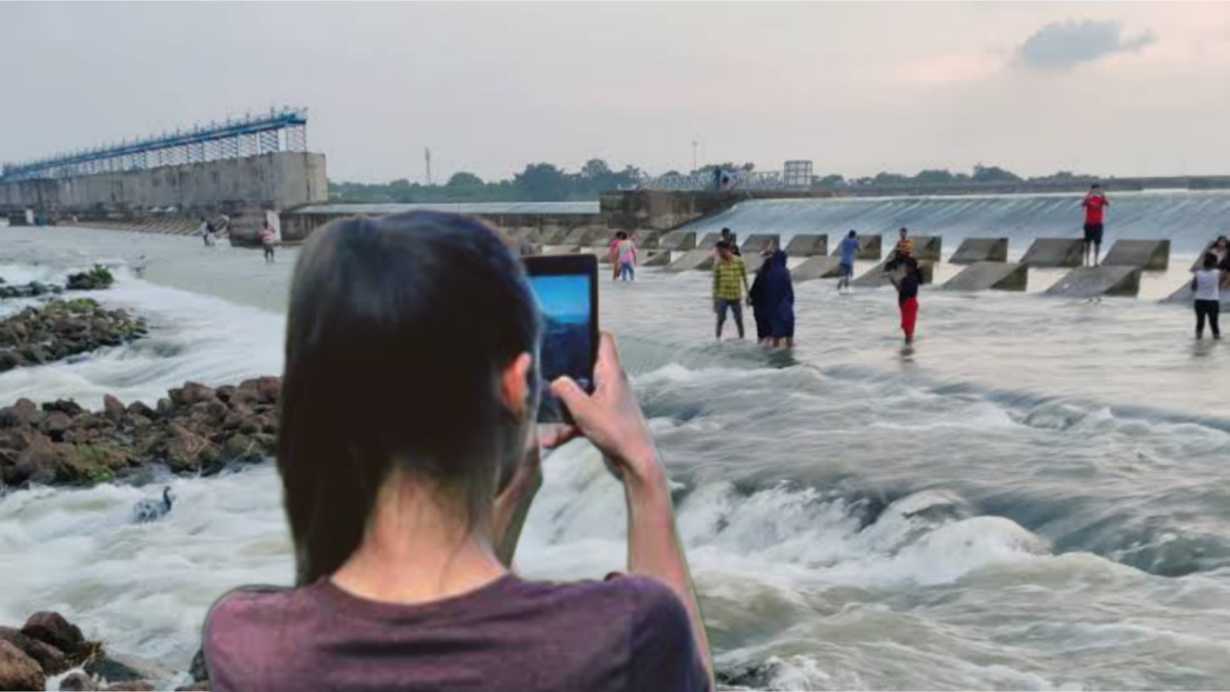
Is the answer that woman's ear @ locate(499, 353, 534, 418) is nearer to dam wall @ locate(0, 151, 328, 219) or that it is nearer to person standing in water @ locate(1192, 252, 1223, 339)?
person standing in water @ locate(1192, 252, 1223, 339)

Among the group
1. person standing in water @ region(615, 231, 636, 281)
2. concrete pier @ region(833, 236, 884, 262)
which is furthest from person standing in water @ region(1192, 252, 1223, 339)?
concrete pier @ region(833, 236, 884, 262)

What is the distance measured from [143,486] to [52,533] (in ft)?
5.05

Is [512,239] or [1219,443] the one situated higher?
[512,239]

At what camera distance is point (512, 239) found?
4.82 feet

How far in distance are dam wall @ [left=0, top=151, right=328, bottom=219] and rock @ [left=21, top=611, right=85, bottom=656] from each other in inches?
3217

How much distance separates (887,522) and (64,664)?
5228 mm

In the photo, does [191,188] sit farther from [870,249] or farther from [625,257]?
[625,257]

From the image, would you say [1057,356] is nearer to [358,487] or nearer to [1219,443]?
[1219,443]

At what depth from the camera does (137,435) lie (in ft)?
45.4

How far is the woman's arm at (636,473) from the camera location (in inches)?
60.4

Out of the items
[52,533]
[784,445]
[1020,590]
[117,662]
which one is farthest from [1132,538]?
[52,533]

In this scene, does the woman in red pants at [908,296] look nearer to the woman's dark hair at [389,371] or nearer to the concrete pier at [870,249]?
the woman's dark hair at [389,371]

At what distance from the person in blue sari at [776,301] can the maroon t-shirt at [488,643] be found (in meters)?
14.1

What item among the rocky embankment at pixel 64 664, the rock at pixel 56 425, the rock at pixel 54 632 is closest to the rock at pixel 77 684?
the rocky embankment at pixel 64 664
